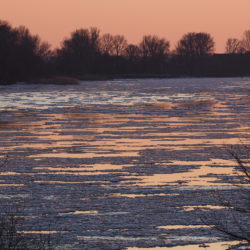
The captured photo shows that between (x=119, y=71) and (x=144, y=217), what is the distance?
10579 cm

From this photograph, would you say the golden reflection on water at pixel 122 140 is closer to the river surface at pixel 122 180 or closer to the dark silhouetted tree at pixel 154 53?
the river surface at pixel 122 180

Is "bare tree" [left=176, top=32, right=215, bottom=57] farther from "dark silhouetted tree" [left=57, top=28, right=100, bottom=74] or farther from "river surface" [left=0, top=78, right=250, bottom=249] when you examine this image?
"river surface" [left=0, top=78, right=250, bottom=249]

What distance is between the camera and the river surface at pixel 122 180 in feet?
24.3

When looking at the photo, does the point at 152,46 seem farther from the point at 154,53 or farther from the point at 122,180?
the point at 122,180

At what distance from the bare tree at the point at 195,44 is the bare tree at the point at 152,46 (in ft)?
12.9

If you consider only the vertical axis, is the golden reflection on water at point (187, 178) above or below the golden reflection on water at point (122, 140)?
above

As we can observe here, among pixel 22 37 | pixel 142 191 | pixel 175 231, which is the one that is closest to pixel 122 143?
pixel 142 191

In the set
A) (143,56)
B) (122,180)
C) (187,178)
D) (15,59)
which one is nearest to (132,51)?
(143,56)

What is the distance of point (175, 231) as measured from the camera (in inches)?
291

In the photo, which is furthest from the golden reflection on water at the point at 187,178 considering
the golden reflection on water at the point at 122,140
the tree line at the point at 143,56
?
the tree line at the point at 143,56

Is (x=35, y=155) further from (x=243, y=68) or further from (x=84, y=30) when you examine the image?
(x=243, y=68)

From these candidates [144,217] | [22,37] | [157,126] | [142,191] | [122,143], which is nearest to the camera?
[144,217]

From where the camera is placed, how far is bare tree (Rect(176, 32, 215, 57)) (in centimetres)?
12325

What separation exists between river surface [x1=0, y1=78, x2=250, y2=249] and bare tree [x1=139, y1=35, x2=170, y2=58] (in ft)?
332
